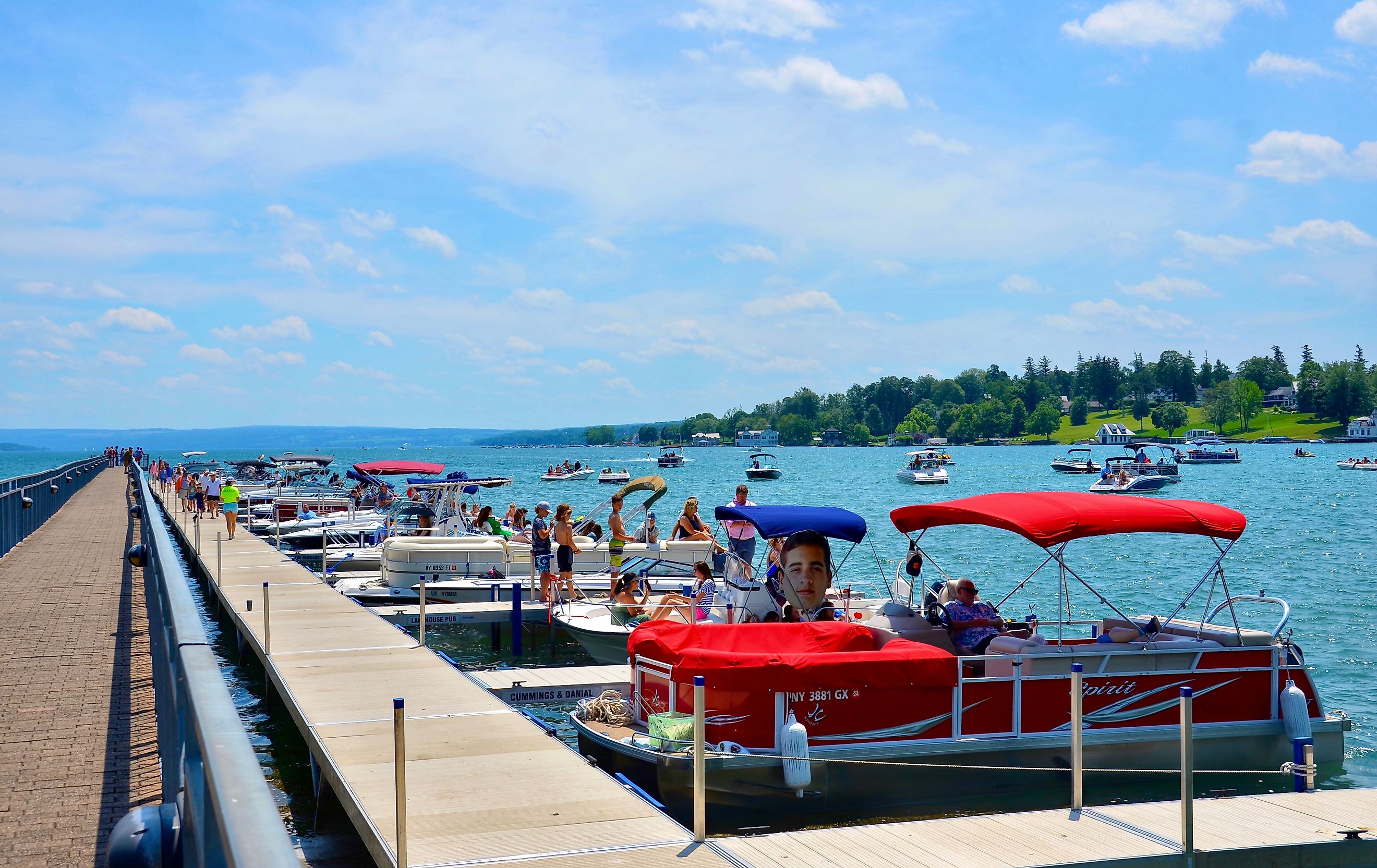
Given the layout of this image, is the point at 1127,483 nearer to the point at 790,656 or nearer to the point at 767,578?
the point at 767,578

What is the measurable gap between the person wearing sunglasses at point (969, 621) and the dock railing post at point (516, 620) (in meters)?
9.92

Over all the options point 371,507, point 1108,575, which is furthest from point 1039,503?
point 371,507

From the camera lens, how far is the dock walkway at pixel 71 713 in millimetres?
7516

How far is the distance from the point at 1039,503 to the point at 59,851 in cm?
996

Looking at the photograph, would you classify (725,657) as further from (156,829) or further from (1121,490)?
(1121,490)

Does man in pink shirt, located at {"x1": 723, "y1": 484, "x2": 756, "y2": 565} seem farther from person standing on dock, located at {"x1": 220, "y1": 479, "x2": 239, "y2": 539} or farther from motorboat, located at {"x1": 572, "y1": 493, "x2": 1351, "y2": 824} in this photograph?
person standing on dock, located at {"x1": 220, "y1": 479, "x2": 239, "y2": 539}

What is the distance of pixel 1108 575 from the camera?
3688 cm

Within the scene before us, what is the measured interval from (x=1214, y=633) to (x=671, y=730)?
678 centimetres

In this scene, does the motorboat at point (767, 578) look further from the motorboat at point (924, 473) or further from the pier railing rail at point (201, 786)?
the motorboat at point (924, 473)

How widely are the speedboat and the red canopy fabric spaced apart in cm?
10294

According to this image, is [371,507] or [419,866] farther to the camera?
[371,507]

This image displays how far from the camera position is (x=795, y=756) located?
35.1 feet

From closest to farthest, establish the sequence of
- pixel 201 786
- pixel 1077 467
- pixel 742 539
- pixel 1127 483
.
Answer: pixel 201 786
pixel 742 539
pixel 1127 483
pixel 1077 467

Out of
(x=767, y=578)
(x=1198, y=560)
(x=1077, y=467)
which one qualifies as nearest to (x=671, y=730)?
(x=767, y=578)
